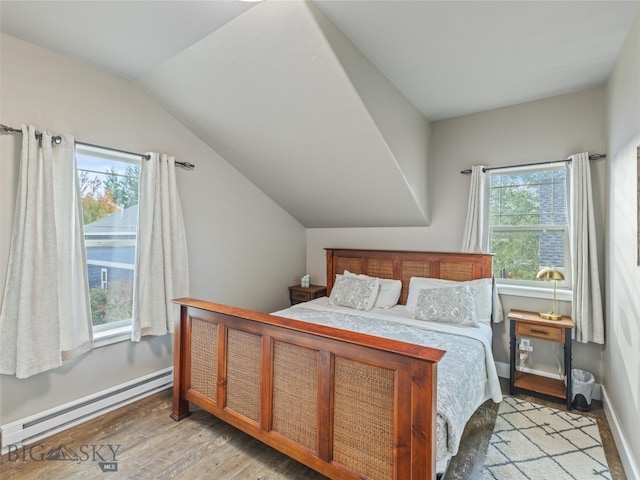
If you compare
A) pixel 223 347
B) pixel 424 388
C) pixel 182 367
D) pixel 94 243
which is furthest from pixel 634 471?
pixel 94 243

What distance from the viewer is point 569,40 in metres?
2.09

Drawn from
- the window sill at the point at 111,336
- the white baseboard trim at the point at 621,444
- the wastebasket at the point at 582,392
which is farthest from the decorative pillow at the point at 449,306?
the window sill at the point at 111,336

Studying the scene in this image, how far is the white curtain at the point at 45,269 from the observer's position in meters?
2.04

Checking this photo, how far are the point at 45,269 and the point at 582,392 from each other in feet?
13.5

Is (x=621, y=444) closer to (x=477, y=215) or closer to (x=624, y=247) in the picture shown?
(x=624, y=247)

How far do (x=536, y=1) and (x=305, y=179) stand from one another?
2246 mm

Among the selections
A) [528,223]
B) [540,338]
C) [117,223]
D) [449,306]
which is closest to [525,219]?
[528,223]

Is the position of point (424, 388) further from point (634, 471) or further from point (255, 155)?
point (255, 155)

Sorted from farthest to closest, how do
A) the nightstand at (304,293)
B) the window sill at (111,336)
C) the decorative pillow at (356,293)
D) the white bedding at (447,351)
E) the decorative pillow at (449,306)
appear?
the nightstand at (304,293), the decorative pillow at (356,293), the decorative pillow at (449,306), the window sill at (111,336), the white bedding at (447,351)

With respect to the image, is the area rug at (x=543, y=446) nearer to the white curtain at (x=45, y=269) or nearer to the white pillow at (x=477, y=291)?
the white pillow at (x=477, y=291)

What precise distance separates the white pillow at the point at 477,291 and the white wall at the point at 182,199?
5.71 feet

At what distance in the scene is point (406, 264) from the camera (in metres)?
3.59

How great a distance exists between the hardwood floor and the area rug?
0.21ft

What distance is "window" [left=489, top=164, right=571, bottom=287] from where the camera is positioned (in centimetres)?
297
